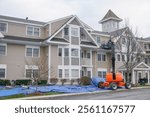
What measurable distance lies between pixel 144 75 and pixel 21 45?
2757 cm

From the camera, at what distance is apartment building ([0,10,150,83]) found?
33.0m

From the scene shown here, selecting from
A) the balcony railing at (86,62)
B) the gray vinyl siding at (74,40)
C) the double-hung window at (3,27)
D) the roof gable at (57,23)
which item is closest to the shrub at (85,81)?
the balcony railing at (86,62)

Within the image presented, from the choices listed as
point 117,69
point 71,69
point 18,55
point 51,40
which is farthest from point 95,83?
point 117,69

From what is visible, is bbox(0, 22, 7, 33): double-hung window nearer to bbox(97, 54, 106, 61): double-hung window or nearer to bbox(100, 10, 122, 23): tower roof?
bbox(97, 54, 106, 61): double-hung window

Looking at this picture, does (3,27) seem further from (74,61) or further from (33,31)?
(74,61)

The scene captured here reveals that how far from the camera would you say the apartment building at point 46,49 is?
3297 centimetres

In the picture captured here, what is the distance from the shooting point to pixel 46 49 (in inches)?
1403

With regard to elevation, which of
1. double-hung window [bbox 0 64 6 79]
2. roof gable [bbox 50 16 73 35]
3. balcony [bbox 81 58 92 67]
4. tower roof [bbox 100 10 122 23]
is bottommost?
double-hung window [bbox 0 64 6 79]

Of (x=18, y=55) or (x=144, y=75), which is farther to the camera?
(x=144, y=75)

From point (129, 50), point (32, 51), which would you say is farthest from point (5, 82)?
point (129, 50)

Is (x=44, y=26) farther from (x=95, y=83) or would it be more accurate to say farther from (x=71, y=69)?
(x=95, y=83)

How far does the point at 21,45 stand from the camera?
34.1 m

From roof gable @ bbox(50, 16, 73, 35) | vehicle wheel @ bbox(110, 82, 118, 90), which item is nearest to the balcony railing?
roof gable @ bbox(50, 16, 73, 35)

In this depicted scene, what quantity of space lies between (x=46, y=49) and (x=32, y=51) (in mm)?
2069
